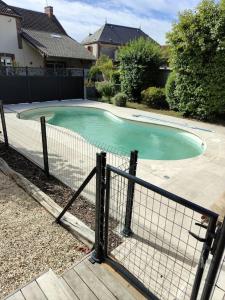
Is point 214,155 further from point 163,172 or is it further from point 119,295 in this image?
point 119,295

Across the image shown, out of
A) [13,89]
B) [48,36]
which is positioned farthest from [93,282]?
[48,36]

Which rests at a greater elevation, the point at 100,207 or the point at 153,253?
the point at 100,207

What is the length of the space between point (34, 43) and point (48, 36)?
2.92 m

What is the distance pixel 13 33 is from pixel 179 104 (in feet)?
47.8

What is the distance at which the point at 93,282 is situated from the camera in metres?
2.28

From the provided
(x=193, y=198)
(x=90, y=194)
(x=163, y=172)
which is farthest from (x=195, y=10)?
(x=90, y=194)

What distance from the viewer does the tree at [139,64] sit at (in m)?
13.4

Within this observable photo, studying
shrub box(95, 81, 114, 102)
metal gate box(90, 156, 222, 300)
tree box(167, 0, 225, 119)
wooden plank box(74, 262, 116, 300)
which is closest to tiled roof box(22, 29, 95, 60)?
shrub box(95, 81, 114, 102)

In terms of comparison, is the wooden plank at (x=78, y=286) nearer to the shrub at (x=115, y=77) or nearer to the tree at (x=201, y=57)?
the tree at (x=201, y=57)

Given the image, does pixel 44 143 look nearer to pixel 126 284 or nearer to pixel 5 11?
pixel 126 284

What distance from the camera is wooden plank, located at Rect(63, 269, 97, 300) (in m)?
2.15

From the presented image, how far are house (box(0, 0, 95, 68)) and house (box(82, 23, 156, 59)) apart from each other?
1048cm

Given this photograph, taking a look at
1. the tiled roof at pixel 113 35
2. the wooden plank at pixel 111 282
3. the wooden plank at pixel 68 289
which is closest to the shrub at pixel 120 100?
the wooden plank at pixel 111 282

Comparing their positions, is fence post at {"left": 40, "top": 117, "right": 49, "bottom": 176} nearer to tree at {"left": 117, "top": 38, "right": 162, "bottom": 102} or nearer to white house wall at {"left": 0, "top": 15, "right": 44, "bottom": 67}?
tree at {"left": 117, "top": 38, "right": 162, "bottom": 102}
